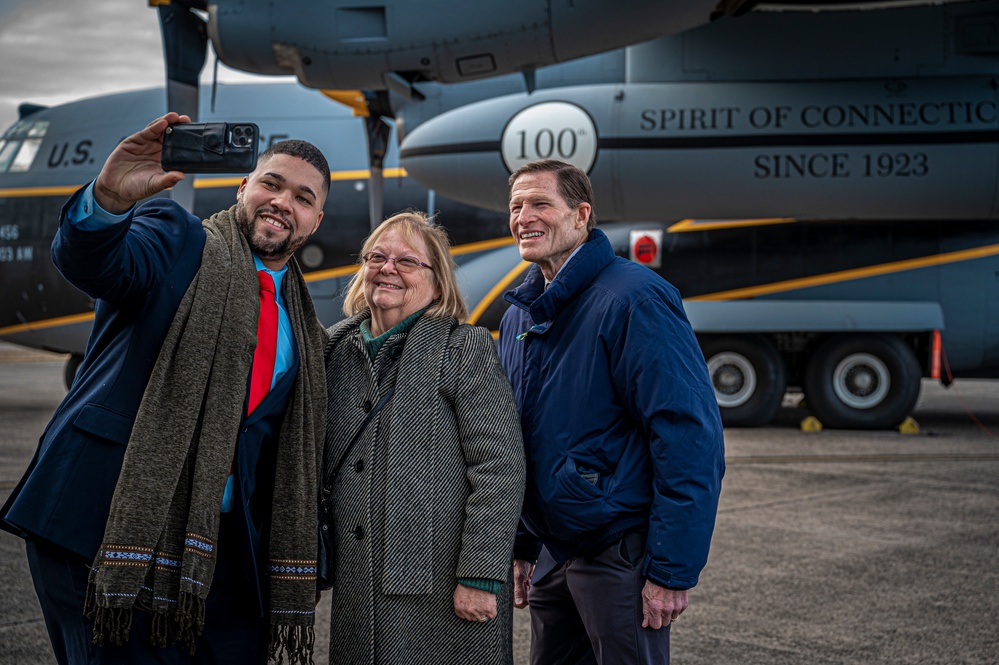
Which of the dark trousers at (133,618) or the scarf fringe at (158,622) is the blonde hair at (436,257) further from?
the scarf fringe at (158,622)

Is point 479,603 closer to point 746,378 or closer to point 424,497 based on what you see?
point 424,497

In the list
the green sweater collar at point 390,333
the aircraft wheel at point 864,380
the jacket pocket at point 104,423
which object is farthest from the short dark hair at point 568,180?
the aircraft wheel at point 864,380

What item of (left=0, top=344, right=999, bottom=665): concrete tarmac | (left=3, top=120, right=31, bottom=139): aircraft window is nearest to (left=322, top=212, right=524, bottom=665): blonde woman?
(left=0, top=344, right=999, bottom=665): concrete tarmac

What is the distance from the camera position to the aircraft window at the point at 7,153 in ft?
39.9

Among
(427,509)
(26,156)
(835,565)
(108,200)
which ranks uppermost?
(26,156)

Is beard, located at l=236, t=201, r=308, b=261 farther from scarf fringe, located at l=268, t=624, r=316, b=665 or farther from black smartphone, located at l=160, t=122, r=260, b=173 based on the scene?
scarf fringe, located at l=268, t=624, r=316, b=665

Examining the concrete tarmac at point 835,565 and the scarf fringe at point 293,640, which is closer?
the scarf fringe at point 293,640

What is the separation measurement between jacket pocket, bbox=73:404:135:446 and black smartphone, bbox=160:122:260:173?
0.55 metres

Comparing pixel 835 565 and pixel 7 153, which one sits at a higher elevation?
pixel 7 153

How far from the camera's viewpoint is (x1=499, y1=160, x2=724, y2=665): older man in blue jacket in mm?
2320

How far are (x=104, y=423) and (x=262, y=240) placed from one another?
57cm

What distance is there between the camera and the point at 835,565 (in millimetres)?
5117

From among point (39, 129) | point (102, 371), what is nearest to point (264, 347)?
point (102, 371)

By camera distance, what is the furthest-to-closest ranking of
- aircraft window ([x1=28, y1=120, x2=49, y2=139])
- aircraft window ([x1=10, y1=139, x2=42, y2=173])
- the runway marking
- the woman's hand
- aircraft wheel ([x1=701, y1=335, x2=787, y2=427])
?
1. aircraft window ([x1=28, y1=120, x2=49, y2=139])
2. aircraft window ([x1=10, y1=139, x2=42, y2=173])
3. aircraft wheel ([x1=701, y1=335, x2=787, y2=427])
4. the runway marking
5. the woman's hand
